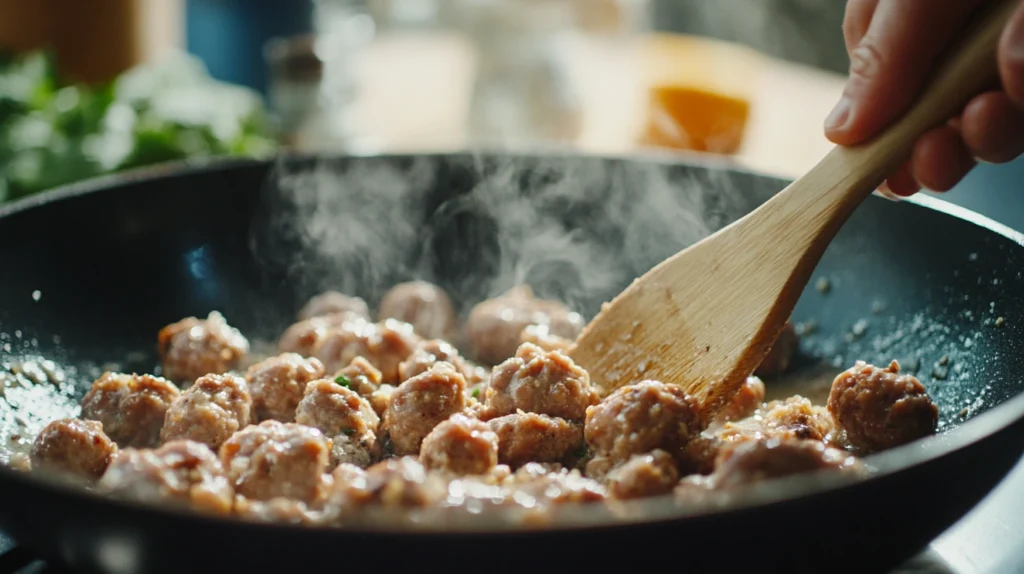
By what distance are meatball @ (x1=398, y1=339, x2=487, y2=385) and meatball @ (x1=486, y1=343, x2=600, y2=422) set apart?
0.28m

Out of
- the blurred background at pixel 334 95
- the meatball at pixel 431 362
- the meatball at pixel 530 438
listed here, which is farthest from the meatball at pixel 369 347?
the blurred background at pixel 334 95

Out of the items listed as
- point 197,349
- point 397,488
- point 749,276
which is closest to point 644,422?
point 749,276

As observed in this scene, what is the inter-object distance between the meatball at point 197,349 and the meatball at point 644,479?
4.57 feet

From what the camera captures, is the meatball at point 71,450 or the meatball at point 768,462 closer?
the meatball at point 768,462

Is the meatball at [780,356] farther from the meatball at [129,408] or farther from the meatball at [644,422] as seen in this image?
the meatball at [129,408]

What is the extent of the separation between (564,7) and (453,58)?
2.15 m

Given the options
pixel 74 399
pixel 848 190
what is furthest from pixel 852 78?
pixel 74 399

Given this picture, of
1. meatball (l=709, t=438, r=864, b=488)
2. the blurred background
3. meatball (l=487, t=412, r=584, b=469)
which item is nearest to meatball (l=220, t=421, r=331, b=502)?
meatball (l=487, t=412, r=584, b=469)

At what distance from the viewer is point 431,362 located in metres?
2.62

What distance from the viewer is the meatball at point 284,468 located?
1.89 m

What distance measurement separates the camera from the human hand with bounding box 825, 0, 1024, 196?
7.12 ft

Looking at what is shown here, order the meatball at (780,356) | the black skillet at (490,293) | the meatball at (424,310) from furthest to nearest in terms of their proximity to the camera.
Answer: the meatball at (424,310) < the meatball at (780,356) < the black skillet at (490,293)

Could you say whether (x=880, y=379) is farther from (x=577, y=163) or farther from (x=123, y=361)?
(x=123, y=361)

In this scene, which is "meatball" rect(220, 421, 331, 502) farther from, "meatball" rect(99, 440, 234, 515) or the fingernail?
the fingernail
